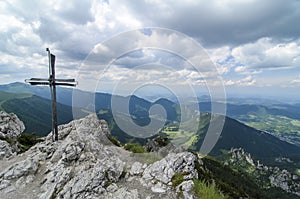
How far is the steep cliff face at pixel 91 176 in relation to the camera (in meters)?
12.8

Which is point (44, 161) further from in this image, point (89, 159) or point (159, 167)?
point (159, 167)

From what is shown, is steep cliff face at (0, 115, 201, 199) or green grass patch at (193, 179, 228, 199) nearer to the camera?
green grass patch at (193, 179, 228, 199)

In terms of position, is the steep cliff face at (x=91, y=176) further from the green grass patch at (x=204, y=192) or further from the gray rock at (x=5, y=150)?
the gray rock at (x=5, y=150)

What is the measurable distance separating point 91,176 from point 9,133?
1712cm

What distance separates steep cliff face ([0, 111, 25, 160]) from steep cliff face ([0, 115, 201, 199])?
18.1 feet

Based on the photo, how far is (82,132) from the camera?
23094 mm

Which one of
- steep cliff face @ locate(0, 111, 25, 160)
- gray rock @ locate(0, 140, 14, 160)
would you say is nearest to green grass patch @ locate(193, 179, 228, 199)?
gray rock @ locate(0, 140, 14, 160)

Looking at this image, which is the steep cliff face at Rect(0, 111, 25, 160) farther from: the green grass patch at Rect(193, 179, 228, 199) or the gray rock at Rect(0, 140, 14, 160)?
the green grass patch at Rect(193, 179, 228, 199)

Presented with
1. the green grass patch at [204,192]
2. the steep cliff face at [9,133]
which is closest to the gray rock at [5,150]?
the steep cliff face at [9,133]

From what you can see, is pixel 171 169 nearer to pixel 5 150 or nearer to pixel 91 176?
pixel 91 176

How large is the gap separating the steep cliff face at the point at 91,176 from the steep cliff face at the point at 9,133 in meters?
5.51

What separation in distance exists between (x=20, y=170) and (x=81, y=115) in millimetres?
11817

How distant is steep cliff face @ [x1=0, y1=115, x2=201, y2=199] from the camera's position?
12.8 m

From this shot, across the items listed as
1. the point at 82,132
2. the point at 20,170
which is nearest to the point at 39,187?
the point at 20,170
